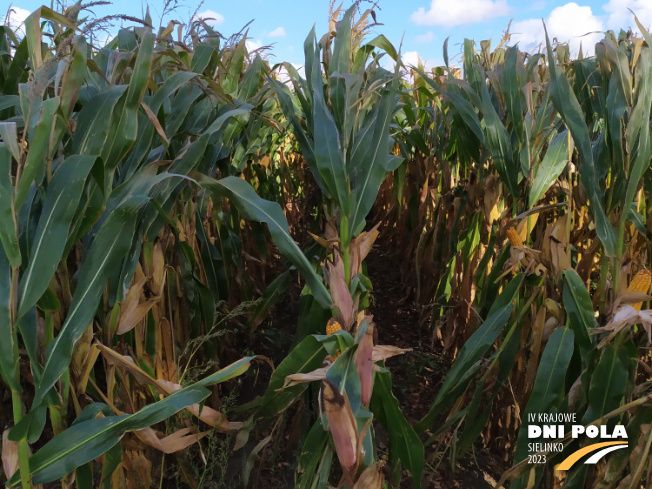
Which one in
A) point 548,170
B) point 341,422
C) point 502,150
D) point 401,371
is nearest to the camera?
point 341,422

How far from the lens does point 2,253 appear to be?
0.95m

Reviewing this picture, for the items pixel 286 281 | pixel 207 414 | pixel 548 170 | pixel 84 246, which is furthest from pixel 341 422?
pixel 548 170

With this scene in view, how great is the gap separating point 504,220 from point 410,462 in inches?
40.0

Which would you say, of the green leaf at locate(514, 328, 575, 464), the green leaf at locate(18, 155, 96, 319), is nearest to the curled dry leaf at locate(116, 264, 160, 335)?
the green leaf at locate(18, 155, 96, 319)

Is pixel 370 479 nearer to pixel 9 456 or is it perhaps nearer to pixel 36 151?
pixel 9 456

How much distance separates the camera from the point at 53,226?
0.95 meters

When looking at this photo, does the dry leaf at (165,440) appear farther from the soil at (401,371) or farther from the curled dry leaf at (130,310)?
the soil at (401,371)

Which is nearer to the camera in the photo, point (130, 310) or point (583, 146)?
point (130, 310)

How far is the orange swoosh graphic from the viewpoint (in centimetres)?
123

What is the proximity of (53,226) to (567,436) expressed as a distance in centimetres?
119

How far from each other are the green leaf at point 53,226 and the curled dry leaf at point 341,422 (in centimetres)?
53

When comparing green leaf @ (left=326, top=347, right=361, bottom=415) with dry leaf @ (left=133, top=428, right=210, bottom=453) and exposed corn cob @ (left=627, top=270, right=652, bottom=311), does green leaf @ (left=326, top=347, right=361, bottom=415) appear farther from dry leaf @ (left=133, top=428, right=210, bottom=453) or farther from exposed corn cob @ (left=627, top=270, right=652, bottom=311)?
exposed corn cob @ (left=627, top=270, right=652, bottom=311)

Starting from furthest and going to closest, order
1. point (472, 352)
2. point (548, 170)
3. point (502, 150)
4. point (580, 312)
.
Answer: point (502, 150) < point (548, 170) < point (472, 352) < point (580, 312)

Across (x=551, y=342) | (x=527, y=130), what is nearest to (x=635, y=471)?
(x=551, y=342)
